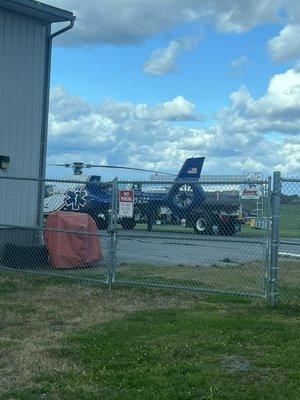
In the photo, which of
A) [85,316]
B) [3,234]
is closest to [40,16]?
[3,234]

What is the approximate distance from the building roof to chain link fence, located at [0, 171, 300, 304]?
3632 mm

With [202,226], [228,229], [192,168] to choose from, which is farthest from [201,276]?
[192,168]

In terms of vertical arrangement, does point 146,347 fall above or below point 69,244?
below

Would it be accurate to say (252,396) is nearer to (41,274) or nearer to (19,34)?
(41,274)

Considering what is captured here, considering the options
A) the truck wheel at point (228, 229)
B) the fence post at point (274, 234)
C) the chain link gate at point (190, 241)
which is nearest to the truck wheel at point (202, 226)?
the chain link gate at point (190, 241)

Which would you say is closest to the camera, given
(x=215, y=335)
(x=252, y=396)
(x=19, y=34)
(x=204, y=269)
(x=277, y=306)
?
(x=252, y=396)

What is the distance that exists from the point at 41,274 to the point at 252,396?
24.4 feet

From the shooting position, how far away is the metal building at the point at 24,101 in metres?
14.1

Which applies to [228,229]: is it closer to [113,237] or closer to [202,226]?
[202,226]

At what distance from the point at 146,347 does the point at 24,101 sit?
9.12 metres

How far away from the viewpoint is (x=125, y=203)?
11.1 m

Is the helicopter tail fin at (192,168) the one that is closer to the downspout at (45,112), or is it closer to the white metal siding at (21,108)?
the downspout at (45,112)

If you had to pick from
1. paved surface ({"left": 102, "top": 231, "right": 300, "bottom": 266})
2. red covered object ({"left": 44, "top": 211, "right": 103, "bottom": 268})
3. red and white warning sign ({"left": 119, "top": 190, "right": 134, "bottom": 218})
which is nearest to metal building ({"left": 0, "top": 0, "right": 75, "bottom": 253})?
red covered object ({"left": 44, "top": 211, "right": 103, "bottom": 268})

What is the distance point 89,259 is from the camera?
13.8m
